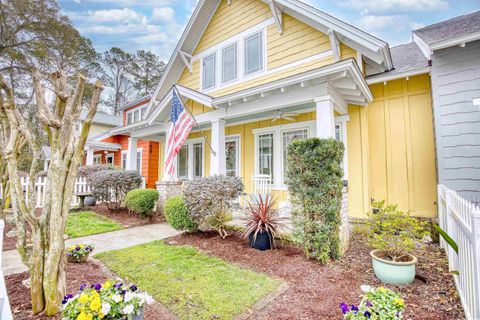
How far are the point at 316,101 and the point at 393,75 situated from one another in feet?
7.89

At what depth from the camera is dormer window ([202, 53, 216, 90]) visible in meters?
9.07

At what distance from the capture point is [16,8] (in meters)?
14.2

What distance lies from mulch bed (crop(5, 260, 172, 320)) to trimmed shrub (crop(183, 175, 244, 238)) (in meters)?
2.09

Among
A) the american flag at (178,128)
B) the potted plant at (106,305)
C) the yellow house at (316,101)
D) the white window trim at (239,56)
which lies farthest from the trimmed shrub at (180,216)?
the white window trim at (239,56)

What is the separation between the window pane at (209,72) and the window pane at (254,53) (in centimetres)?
164

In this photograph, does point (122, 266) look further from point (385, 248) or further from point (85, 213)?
point (85, 213)

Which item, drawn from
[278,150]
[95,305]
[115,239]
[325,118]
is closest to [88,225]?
[115,239]

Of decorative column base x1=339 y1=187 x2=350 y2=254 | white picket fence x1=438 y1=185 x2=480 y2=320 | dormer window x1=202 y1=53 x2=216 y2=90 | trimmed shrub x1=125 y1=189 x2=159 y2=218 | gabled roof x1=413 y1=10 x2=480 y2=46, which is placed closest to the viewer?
white picket fence x1=438 y1=185 x2=480 y2=320

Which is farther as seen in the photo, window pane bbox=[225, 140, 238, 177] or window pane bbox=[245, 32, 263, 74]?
window pane bbox=[225, 140, 238, 177]

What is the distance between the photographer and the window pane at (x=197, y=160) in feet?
32.8

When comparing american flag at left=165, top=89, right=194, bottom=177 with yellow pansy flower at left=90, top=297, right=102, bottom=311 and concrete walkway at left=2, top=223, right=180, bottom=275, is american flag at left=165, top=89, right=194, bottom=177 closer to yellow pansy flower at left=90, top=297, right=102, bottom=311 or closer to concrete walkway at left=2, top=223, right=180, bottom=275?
concrete walkway at left=2, top=223, right=180, bottom=275

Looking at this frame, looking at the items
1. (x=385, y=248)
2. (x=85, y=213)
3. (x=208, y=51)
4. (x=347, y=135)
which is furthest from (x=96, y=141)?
(x=385, y=248)

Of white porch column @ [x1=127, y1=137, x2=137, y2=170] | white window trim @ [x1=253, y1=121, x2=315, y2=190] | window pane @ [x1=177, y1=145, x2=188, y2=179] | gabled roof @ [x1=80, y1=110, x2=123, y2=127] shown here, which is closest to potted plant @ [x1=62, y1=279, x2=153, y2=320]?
white window trim @ [x1=253, y1=121, x2=315, y2=190]

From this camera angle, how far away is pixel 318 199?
13.6 ft
